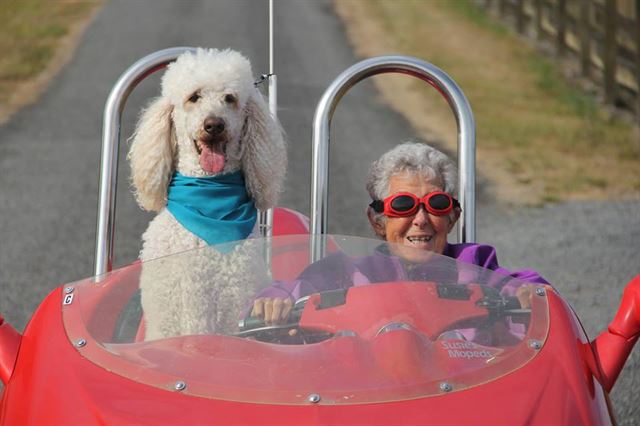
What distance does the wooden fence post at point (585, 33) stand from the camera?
549 inches

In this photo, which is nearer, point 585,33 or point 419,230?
point 419,230

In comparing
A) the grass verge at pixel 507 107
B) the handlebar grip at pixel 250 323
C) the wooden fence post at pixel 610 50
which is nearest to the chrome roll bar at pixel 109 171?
the handlebar grip at pixel 250 323

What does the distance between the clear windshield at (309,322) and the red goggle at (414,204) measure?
49 cm

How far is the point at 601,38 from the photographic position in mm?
13758

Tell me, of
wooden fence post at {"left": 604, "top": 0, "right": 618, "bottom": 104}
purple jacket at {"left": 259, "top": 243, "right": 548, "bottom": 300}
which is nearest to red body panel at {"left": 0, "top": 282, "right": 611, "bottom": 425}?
purple jacket at {"left": 259, "top": 243, "right": 548, "bottom": 300}

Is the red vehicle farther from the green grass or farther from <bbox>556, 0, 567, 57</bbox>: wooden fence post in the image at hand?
<bbox>556, 0, 567, 57</bbox>: wooden fence post

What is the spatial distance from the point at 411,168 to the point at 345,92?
35cm

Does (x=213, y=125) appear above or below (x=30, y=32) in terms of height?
above

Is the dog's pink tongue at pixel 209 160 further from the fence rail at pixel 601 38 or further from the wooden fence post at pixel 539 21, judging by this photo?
the wooden fence post at pixel 539 21

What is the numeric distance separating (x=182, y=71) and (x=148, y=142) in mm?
233

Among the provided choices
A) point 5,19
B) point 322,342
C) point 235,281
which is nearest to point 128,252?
point 235,281

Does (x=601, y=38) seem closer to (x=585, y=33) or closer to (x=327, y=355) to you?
(x=585, y=33)

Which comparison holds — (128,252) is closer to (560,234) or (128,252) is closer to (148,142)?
(560,234)

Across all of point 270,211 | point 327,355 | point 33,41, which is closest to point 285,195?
point 270,211
